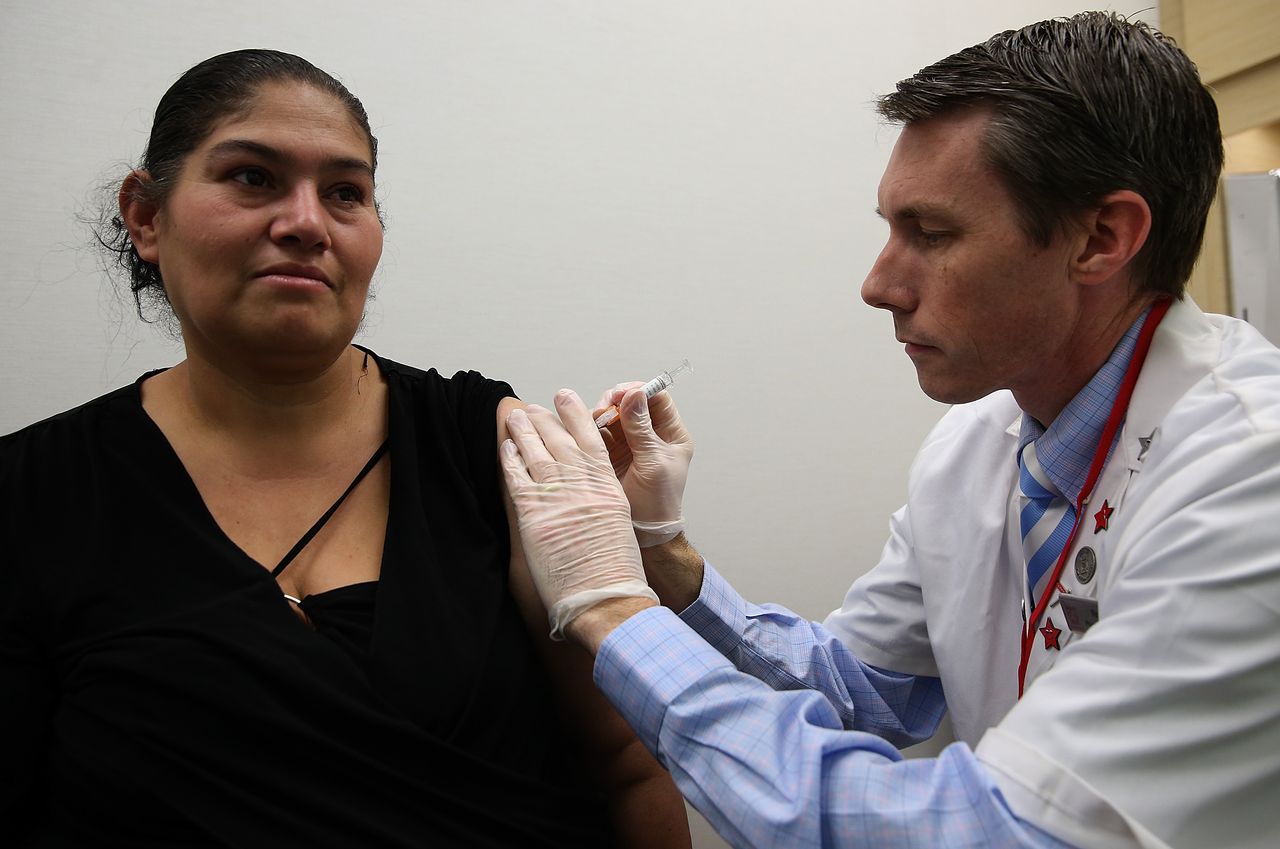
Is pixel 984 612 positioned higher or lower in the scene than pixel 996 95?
lower

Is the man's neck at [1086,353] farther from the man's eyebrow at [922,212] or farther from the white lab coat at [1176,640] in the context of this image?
the man's eyebrow at [922,212]

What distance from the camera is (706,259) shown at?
191 centimetres

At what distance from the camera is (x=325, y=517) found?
1162mm

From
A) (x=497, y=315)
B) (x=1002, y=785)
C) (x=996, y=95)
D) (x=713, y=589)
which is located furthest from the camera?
(x=497, y=315)

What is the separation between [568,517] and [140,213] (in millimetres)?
666

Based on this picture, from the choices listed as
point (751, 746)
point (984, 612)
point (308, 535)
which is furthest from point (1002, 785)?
point (308, 535)

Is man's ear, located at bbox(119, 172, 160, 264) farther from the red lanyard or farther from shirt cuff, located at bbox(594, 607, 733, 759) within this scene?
the red lanyard

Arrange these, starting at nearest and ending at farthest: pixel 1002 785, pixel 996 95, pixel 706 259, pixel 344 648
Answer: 1. pixel 1002 785
2. pixel 344 648
3. pixel 996 95
4. pixel 706 259

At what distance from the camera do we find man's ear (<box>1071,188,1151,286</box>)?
123 cm

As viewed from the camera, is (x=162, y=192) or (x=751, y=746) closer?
(x=751, y=746)

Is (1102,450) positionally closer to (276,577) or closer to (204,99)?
(276,577)

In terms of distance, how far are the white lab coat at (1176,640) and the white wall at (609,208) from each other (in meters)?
0.79

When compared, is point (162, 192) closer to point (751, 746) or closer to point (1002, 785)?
point (751, 746)

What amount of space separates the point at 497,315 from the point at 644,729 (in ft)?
2.95
